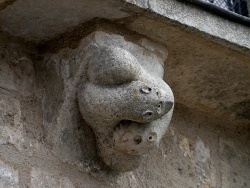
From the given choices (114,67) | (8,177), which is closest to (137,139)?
(114,67)

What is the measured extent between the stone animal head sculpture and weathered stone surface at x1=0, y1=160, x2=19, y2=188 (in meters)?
0.24

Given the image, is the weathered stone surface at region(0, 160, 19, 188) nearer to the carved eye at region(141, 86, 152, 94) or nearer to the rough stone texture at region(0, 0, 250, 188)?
the rough stone texture at region(0, 0, 250, 188)

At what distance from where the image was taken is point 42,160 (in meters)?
2.25

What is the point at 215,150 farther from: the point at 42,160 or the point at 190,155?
Answer: the point at 42,160

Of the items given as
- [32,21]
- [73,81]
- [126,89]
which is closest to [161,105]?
[126,89]

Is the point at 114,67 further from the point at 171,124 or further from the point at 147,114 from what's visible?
the point at 171,124

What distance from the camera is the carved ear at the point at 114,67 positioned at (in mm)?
2199

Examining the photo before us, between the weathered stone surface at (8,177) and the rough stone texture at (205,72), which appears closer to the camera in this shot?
the weathered stone surface at (8,177)

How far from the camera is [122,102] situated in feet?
7.16

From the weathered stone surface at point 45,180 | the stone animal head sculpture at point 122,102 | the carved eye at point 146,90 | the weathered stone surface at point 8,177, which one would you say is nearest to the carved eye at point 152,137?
the stone animal head sculpture at point 122,102

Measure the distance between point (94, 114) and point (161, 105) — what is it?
0.57 feet

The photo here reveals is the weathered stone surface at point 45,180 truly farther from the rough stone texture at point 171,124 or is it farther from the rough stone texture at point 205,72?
the rough stone texture at point 205,72

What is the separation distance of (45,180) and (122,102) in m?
0.29

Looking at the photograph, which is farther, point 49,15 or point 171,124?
point 171,124
